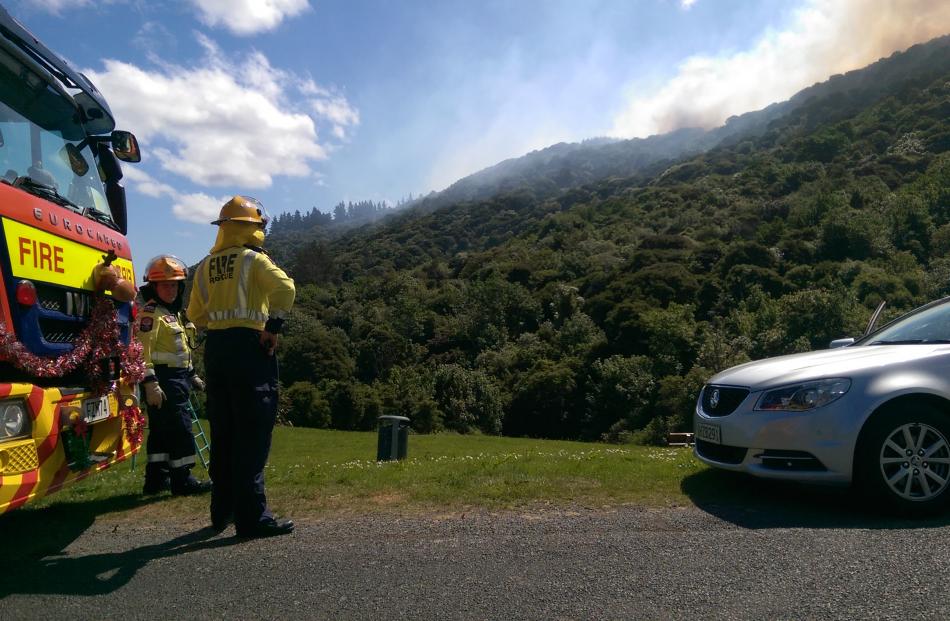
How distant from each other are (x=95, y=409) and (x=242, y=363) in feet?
3.91

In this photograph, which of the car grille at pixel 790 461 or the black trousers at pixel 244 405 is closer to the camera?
the black trousers at pixel 244 405

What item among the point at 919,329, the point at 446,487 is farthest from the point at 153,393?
the point at 919,329

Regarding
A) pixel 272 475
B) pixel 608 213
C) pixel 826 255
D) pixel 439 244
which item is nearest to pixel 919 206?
pixel 826 255

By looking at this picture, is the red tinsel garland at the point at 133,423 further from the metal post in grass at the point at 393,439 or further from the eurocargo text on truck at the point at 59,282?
the metal post in grass at the point at 393,439

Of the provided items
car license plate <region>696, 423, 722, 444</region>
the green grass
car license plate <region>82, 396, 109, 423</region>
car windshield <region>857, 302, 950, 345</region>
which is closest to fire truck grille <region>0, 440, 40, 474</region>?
car license plate <region>82, 396, 109, 423</region>

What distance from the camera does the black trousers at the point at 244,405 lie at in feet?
14.8

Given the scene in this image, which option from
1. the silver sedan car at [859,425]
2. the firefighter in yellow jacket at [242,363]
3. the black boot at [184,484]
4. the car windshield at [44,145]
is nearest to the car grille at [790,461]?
the silver sedan car at [859,425]

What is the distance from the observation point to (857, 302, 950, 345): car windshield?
17.6 feet

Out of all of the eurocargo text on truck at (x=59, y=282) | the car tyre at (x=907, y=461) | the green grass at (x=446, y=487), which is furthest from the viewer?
the green grass at (x=446, y=487)

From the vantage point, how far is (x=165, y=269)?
6090mm

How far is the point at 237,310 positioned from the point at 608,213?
99.1 m

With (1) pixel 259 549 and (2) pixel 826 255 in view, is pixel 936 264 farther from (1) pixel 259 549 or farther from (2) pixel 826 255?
(1) pixel 259 549

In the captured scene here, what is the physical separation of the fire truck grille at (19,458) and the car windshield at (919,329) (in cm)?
624

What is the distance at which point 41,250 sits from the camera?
434 cm
